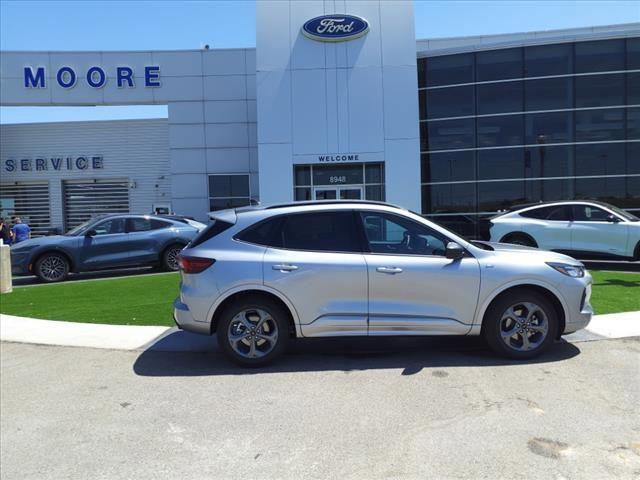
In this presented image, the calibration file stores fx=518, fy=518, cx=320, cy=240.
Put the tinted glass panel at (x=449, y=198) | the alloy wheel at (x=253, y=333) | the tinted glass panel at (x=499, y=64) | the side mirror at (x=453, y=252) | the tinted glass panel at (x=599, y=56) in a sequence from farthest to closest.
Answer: the tinted glass panel at (x=449, y=198), the tinted glass panel at (x=499, y=64), the tinted glass panel at (x=599, y=56), the alloy wheel at (x=253, y=333), the side mirror at (x=453, y=252)

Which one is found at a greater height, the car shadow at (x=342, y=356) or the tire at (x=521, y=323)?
the tire at (x=521, y=323)

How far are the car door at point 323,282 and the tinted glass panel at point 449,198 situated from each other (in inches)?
578

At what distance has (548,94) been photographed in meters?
18.8

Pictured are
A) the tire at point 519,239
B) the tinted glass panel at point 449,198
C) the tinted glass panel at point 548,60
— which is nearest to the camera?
the tire at point 519,239

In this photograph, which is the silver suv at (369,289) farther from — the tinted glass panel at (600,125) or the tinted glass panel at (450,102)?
the tinted glass panel at (450,102)

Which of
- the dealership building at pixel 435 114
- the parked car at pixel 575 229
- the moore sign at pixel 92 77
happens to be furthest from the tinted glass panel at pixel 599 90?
the moore sign at pixel 92 77

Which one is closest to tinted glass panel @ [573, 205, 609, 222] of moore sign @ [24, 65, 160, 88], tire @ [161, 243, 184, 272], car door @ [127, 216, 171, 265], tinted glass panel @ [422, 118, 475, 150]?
tinted glass panel @ [422, 118, 475, 150]

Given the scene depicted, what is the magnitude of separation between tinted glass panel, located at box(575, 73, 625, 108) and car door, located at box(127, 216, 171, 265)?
598 inches

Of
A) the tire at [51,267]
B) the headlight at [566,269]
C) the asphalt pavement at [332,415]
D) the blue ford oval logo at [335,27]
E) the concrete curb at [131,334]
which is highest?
the blue ford oval logo at [335,27]

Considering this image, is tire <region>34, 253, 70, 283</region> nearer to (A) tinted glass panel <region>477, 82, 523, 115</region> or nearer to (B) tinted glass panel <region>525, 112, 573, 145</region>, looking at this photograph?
(A) tinted glass panel <region>477, 82, 523, 115</region>

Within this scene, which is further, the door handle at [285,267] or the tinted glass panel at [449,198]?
the tinted glass panel at [449,198]

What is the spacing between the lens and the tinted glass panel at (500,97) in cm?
1906

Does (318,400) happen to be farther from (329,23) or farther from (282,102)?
(329,23)

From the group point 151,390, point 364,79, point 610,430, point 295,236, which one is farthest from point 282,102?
point 610,430
